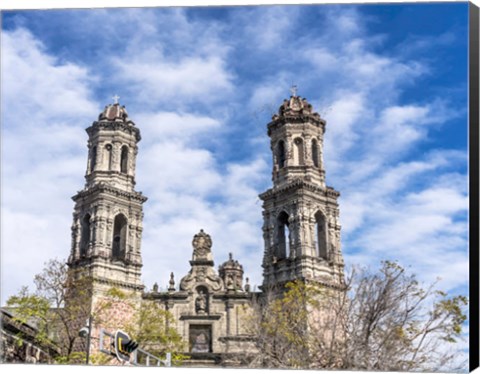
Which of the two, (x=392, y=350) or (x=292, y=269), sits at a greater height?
(x=292, y=269)

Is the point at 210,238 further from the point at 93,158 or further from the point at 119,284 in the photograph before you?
the point at 93,158

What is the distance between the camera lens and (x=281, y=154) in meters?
45.9

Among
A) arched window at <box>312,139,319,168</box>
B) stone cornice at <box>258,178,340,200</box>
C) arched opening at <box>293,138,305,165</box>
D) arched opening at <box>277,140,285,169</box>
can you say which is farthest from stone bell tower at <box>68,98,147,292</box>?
arched window at <box>312,139,319,168</box>

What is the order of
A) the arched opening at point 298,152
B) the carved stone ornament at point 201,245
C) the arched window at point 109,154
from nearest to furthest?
the arched opening at point 298,152 → the carved stone ornament at point 201,245 → the arched window at point 109,154

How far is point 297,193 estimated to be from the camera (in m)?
43.2

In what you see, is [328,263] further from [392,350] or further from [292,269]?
[392,350]

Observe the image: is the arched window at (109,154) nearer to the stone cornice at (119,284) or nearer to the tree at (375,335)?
the stone cornice at (119,284)

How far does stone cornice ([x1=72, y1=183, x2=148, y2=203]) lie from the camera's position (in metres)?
44.7

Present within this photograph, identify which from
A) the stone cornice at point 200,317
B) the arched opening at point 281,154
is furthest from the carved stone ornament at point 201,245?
the arched opening at point 281,154

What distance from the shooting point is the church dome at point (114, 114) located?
4775 centimetres

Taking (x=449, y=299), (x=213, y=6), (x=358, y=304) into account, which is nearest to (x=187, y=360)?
(x=358, y=304)

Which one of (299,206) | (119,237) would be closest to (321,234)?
(299,206)

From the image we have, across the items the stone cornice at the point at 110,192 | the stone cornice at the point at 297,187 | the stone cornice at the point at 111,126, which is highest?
the stone cornice at the point at 111,126

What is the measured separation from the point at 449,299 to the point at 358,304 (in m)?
3.70
